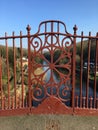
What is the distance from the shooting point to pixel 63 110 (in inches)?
157

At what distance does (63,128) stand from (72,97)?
0.74m

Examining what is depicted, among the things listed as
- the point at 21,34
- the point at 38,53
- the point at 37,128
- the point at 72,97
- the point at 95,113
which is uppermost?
the point at 21,34

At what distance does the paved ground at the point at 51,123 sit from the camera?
3955 mm

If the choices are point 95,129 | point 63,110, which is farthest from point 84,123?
point 63,110

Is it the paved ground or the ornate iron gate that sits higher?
the ornate iron gate

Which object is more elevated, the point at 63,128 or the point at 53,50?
the point at 53,50

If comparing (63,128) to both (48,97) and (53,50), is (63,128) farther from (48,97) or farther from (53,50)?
(53,50)

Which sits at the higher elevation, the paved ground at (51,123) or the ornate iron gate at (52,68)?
the ornate iron gate at (52,68)

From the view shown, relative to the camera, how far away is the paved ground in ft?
13.0

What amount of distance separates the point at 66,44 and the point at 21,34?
3.39 feet

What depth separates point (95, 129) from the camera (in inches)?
154

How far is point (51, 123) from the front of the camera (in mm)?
4004

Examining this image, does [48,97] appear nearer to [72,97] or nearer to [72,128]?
[72,97]

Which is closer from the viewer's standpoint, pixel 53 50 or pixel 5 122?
pixel 53 50
